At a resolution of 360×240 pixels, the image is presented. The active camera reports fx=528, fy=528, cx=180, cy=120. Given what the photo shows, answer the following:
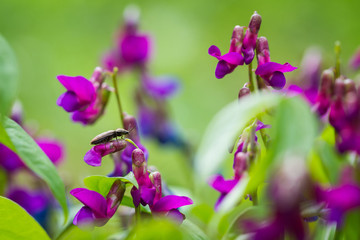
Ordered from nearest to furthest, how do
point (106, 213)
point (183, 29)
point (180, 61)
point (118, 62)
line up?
point (106, 213)
point (118, 62)
point (180, 61)
point (183, 29)

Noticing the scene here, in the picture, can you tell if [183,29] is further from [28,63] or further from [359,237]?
[359,237]

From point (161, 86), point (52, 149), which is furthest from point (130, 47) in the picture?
point (52, 149)

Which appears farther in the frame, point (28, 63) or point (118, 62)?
Result: point (28, 63)

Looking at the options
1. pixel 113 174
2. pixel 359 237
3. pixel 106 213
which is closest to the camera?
pixel 359 237

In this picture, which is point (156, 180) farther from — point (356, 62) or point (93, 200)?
point (356, 62)

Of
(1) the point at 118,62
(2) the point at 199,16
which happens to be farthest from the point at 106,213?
(2) the point at 199,16

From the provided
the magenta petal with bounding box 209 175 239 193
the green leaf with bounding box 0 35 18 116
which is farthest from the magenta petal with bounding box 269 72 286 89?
the green leaf with bounding box 0 35 18 116
